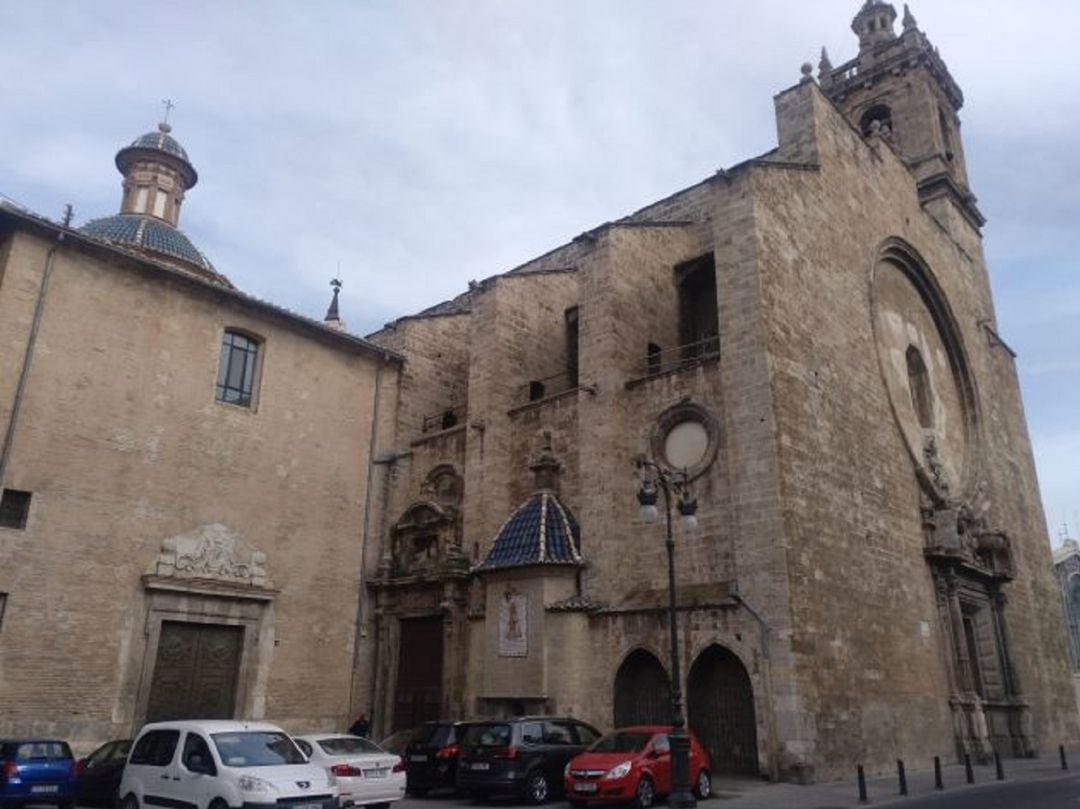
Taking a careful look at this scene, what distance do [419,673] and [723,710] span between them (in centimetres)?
825

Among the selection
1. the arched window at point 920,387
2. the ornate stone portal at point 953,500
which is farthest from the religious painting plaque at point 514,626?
the arched window at point 920,387

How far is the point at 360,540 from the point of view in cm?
2209

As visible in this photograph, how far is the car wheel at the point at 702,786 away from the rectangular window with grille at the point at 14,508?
1301cm

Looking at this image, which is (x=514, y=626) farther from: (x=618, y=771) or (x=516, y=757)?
(x=618, y=771)

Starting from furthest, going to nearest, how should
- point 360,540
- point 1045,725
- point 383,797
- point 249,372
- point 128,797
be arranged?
point 1045,725
point 360,540
point 249,372
point 383,797
point 128,797

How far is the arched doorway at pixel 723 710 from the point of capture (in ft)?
50.2

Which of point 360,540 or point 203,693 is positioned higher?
point 360,540

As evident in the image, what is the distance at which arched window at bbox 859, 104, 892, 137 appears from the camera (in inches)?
1259

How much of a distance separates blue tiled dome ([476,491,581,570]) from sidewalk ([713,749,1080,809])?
5434mm

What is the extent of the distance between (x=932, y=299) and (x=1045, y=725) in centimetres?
1290

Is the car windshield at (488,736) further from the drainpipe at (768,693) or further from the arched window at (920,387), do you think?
the arched window at (920,387)

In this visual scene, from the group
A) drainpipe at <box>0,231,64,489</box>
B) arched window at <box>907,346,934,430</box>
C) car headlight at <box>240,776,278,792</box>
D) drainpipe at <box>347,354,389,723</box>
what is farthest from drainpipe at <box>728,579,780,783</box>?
drainpipe at <box>0,231,64,489</box>

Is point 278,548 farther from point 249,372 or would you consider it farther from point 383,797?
point 383,797

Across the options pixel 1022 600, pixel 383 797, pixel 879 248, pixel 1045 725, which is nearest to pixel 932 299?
pixel 879 248
